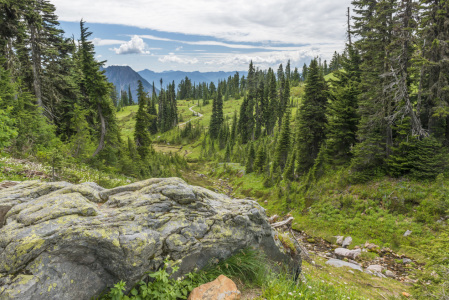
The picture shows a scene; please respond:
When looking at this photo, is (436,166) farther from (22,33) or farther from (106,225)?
(22,33)

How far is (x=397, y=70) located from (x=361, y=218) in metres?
13.7

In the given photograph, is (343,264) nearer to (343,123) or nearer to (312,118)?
(343,123)

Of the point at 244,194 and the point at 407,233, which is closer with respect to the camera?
the point at 407,233

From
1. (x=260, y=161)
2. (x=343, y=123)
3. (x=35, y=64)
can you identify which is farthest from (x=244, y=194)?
(x=35, y=64)

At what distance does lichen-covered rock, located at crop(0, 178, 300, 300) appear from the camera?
4.15 metres

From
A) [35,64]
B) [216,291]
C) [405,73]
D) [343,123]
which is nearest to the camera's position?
[216,291]

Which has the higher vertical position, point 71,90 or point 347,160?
point 71,90

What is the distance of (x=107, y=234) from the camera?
4809 mm

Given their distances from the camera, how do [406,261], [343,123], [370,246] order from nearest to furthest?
[406,261], [370,246], [343,123]

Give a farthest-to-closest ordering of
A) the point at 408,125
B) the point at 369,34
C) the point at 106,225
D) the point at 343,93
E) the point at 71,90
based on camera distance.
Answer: the point at 71,90 → the point at 343,93 → the point at 369,34 → the point at 408,125 → the point at 106,225

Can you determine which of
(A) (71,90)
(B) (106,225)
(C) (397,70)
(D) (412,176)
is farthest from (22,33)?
(D) (412,176)

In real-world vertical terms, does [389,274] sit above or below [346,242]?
above

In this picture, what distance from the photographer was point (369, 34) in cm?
2178

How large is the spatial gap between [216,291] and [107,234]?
9.39 feet
